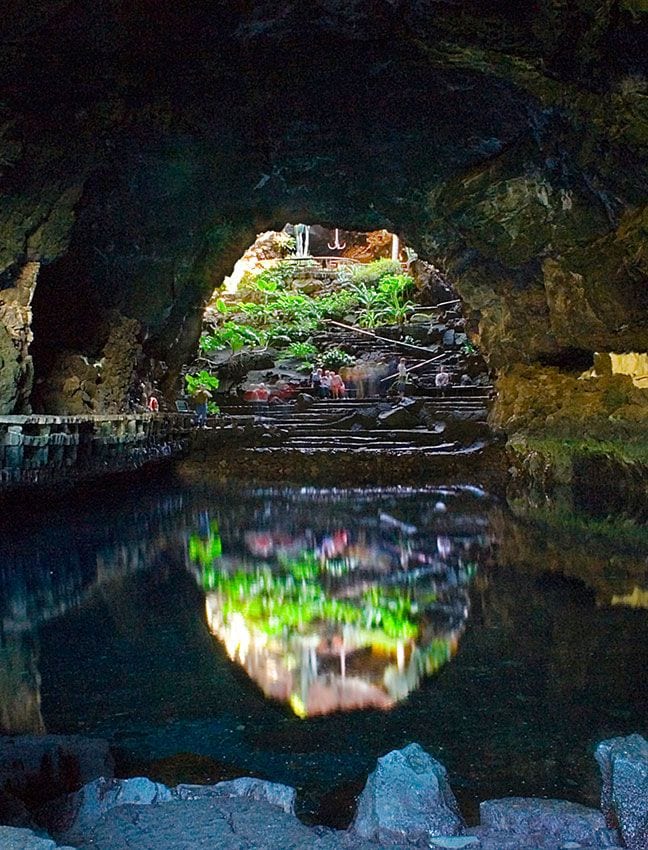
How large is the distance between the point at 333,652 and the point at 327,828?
2.00 metres

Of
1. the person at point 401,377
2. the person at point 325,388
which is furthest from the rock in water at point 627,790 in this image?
the person at point 325,388

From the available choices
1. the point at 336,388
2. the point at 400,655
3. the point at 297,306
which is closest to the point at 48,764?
the point at 400,655

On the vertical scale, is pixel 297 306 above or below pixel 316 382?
above

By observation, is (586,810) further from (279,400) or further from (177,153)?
(279,400)

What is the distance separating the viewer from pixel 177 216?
50.8 feet

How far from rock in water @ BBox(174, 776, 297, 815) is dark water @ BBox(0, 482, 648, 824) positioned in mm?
173

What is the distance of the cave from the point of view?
3.16 meters

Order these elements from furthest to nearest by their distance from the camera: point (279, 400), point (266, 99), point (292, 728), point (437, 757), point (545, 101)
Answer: point (279, 400) → point (266, 99) → point (545, 101) → point (292, 728) → point (437, 757)

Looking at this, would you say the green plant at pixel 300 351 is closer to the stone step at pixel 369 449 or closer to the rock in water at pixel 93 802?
the stone step at pixel 369 449

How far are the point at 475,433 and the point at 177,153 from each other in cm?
941

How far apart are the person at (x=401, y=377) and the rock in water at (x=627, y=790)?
2002 cm

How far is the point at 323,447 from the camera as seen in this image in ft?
55.4

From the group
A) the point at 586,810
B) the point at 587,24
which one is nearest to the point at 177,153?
the point at 587,24

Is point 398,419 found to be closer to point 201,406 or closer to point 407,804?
point 201,406
